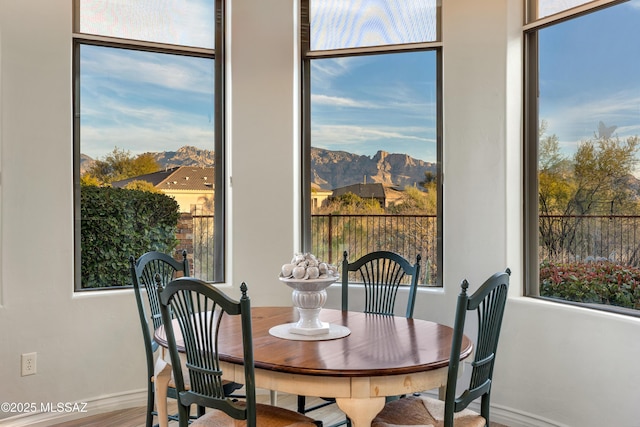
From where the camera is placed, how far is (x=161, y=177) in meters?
3.64

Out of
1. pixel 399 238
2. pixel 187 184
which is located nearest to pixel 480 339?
pixel 399 238

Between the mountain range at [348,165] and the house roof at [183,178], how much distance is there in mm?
41

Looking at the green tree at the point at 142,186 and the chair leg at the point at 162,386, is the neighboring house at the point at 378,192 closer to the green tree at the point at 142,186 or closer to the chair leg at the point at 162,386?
the green tree at the point at 142,186

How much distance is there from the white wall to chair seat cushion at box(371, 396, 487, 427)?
1075mm

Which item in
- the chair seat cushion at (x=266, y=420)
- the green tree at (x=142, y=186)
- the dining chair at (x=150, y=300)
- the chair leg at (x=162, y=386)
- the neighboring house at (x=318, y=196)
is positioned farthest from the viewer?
the neighboring house at (x=318, y=196)

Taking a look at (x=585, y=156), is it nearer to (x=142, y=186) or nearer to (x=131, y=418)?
(x=142, y=186)

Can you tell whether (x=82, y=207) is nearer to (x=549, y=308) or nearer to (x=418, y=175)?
(x=418, y=175)

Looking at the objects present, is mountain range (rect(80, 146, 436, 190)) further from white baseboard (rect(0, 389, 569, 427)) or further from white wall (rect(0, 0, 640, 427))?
white baseboard (rect(0, 389, 569, 427))

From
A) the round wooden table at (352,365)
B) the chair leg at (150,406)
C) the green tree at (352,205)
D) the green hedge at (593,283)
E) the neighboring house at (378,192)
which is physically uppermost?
the neighboring house at (378,192)

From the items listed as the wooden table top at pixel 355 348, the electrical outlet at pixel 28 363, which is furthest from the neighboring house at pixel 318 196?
the electrical outlet at pixel 28 363

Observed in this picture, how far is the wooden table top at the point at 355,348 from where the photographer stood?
189 centimetres

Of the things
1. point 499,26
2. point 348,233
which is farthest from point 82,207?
point 499,26

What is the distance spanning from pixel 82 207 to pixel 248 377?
2.04 m

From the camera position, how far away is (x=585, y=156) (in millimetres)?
3031
